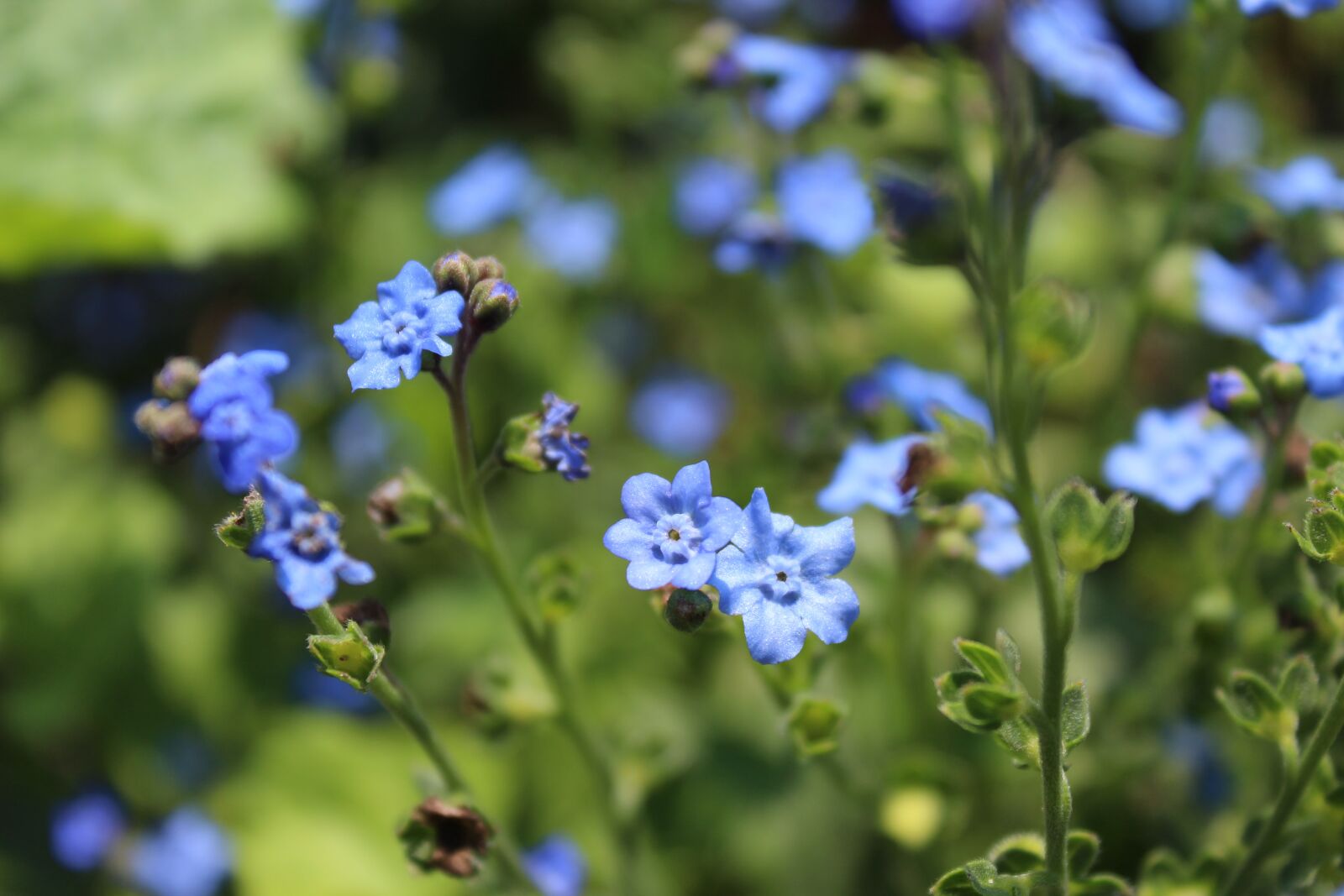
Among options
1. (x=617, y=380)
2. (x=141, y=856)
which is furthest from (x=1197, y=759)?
(x=141, y=856)

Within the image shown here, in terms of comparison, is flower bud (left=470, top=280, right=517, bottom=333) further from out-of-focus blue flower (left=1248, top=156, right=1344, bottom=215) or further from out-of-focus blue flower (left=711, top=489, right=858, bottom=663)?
out-of-focus blue flower (left=1248, top=156, right=1344, bottom=215)

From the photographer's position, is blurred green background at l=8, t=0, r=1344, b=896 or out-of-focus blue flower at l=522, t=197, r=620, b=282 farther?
out-of-focus blue flower at l=522, t=197, r=620, b=282

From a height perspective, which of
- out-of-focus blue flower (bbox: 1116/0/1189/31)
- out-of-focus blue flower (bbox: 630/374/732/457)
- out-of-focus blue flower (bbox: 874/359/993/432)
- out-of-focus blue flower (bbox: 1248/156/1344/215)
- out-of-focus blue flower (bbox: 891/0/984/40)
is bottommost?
out-of-focus blue flower (bbox: 630/374/732/457)

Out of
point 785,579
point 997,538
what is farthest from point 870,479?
point 785,579

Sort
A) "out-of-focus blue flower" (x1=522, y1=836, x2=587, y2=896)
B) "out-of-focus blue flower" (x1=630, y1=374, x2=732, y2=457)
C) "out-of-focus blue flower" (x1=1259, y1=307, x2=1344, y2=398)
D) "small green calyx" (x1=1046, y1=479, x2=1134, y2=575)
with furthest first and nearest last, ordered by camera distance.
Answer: "out-of-focus blue flower" (x1=630, y1=374, x2=732, y2=457), "out-of-focus blue flower" (x1=522, y1=836, x2=587, y2=896), "out-of-focus blue flower" (x1=1259, y1=307, x2=1344, y2=398), "small green calyx" (x1=1046, y1=479, x2=1134, y2=575)

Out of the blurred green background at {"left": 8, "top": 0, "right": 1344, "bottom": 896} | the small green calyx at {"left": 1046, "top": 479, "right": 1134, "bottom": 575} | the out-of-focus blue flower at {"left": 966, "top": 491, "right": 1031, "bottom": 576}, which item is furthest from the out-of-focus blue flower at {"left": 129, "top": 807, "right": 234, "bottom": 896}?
the small green calyx at {"left": 1046, "top": 479, "right": 1134, "bottom": 575}

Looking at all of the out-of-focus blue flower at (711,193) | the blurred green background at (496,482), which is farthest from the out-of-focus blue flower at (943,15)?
the out-of-focus blue flower at (711,193)

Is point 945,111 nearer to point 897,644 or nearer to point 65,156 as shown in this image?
point 897,644
